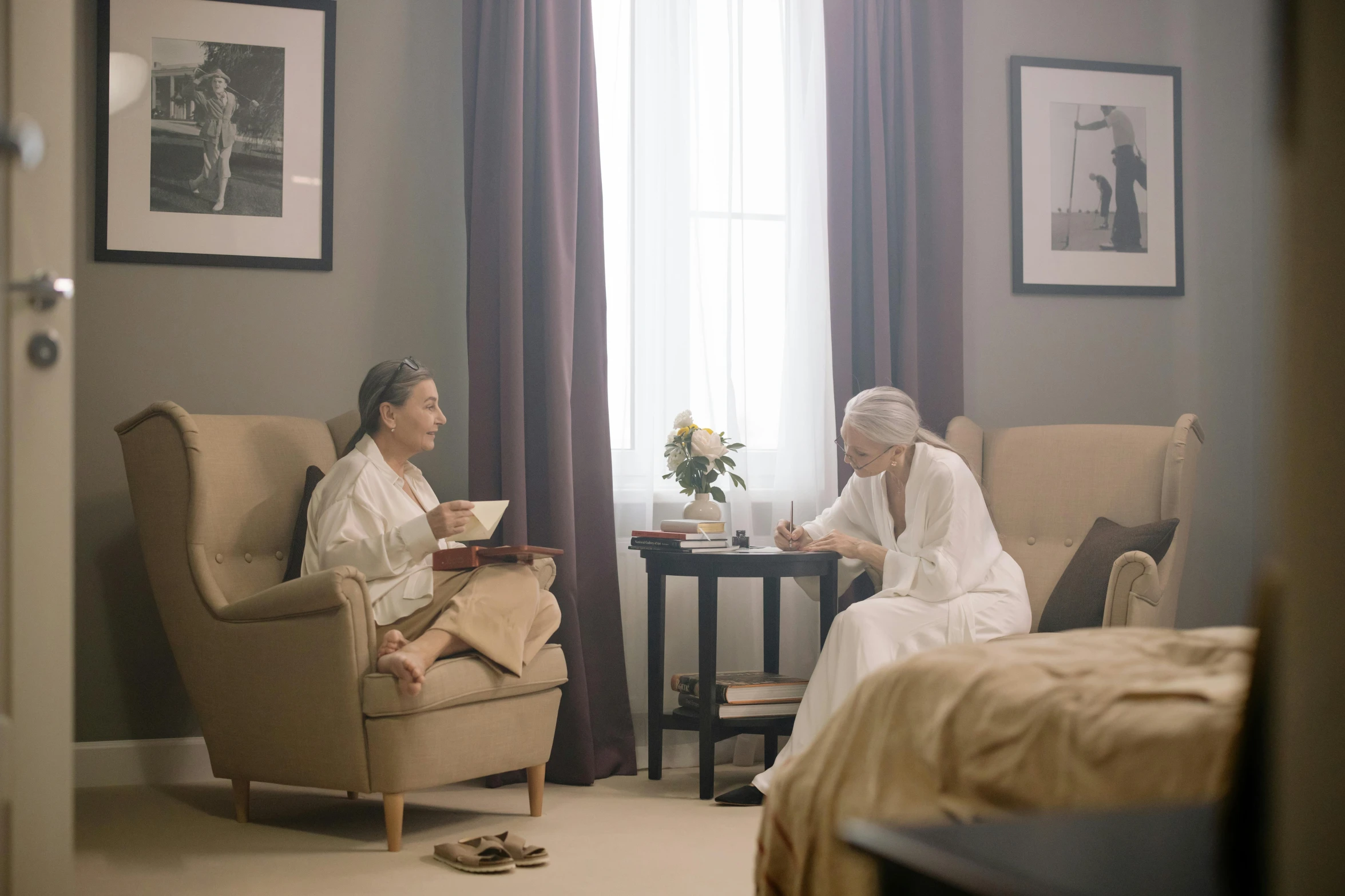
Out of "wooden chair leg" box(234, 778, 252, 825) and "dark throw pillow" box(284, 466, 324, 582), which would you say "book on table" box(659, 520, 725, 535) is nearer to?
"dark throw pillow" box(284, 466, 324, 582)

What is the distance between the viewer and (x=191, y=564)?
2.74 m

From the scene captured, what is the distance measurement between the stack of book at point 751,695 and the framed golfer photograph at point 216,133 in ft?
6.07

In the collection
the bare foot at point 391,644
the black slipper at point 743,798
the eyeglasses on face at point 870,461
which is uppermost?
the eyeglasses on face at point 870,461

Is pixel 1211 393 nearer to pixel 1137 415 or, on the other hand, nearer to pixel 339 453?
pixel 1137 415

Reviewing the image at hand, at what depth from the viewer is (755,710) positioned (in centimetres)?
311

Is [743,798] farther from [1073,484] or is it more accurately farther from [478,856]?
[1073,484]

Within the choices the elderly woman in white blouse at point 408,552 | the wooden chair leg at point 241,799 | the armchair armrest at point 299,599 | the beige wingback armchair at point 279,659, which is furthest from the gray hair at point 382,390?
the wooden chair leg at point 241,799

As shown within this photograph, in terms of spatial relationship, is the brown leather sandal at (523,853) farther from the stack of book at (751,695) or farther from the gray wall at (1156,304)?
the gray wall at (1156,304)

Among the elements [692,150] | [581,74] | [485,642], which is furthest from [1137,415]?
[485,642]

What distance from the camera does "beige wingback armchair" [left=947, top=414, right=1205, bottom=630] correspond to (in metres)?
3.10

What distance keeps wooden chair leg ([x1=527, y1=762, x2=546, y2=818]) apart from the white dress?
587 millimetres

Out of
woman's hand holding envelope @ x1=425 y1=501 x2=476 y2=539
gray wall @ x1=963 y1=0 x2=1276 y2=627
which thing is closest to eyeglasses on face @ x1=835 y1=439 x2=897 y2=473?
gray wall @ x1=963 y1=0 x2=1276 y2=627

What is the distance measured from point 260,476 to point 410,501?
1.47ft

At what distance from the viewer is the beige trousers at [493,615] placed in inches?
106
